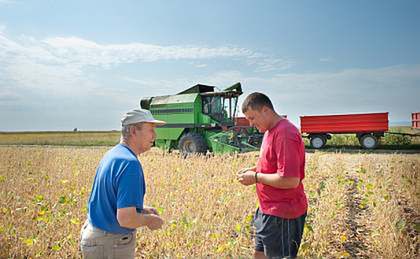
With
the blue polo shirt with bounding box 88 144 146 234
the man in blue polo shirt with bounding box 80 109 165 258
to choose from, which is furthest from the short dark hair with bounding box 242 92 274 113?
the blue polo shirt with bounding box 88 144 146 234

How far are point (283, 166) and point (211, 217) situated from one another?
213cm

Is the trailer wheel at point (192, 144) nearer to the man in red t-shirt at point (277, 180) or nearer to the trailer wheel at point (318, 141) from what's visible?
the trailer wheel at point (318, 141)

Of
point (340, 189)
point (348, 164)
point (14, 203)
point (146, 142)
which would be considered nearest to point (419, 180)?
point (340, 189)

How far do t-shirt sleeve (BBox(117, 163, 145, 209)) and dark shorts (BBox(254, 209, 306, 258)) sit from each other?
102cm

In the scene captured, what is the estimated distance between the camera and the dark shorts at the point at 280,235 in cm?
229

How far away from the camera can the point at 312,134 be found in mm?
16922

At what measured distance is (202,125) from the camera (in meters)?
12.2

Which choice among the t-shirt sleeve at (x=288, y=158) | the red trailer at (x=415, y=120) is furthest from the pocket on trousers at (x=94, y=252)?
the red trailer at (x=415, y=120)

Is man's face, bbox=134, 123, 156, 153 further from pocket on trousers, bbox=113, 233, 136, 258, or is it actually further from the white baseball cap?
pocket on trousers, bbox=113, 233, 136, 258

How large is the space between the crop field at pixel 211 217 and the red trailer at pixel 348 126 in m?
9.27

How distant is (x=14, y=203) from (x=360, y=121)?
15213mm

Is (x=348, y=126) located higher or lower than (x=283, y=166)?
higher

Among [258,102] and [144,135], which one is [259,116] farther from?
[144,135]

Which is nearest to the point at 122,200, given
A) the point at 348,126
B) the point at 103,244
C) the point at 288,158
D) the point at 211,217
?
the point at 103,244
